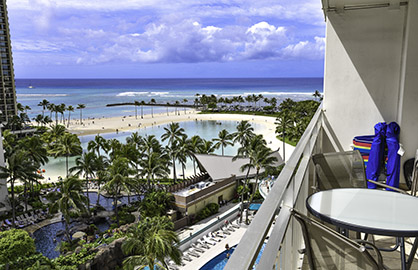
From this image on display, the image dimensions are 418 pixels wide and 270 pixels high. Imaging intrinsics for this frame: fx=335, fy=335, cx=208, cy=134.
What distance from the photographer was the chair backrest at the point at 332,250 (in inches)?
55.7

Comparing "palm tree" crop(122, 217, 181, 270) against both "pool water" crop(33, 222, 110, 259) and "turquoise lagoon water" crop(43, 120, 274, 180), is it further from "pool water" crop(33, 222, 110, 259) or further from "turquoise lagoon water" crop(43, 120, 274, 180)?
"turquoise lagoon water" crop(43, 120, 274, 180)

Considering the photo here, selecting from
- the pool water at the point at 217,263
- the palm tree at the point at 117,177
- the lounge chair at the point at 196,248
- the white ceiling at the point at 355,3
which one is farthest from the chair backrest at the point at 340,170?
the palm tree at the point at 117,177

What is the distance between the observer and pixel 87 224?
2405cm

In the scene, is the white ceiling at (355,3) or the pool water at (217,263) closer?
the white ceiling at (355,3)

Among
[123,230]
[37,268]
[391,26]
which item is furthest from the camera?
[123,230]

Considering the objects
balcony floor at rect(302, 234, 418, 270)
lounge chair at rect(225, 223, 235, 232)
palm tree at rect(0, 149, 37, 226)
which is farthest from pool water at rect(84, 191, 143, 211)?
balcony floor at rect(302, 234, 418, 270)

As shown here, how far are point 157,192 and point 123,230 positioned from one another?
4249 mm

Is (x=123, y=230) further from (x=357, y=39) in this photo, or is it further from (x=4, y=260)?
(x=357, y=39)

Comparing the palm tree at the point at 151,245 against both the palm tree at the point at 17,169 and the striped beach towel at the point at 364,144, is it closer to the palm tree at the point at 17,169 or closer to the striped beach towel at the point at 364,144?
the striped beach towel at the point at 364,144

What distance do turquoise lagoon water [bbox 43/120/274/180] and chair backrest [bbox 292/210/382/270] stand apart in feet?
109

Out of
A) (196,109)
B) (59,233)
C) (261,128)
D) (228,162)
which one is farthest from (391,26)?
(196,109)

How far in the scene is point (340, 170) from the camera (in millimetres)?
2943

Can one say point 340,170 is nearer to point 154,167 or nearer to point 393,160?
point 393,160

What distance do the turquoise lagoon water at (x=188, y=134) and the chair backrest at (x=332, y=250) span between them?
109 ft
